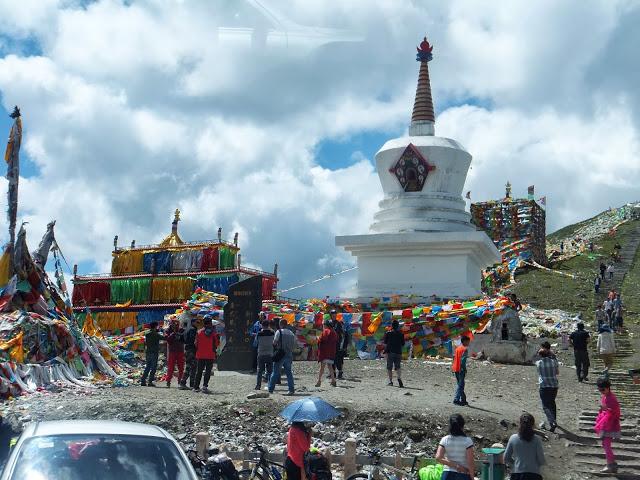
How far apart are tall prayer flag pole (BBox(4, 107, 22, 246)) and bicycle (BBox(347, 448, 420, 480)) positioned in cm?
1331

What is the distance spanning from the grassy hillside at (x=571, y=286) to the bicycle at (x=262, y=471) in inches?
1000

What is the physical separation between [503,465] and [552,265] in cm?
4679

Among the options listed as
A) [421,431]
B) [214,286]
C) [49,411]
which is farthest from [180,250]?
[421,431]

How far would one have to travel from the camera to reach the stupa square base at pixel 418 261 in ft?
96.4

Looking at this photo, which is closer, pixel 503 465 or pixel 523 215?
pixel 503 465

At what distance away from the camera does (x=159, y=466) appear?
6180 millimetres

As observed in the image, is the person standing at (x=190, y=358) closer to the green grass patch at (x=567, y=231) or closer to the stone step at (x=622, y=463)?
the stone step at (x=622, y=463)

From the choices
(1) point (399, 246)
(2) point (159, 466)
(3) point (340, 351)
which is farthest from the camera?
(1) point (399, 246)

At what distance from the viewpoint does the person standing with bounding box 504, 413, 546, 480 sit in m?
8.27

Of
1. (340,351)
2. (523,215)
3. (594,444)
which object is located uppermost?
(523,215)

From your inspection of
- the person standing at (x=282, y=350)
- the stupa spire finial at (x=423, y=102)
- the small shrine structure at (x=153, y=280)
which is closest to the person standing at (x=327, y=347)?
the person standing at (x=282, y=350)

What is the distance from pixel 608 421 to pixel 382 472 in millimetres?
3494

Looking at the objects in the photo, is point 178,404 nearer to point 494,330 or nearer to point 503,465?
point 503,465

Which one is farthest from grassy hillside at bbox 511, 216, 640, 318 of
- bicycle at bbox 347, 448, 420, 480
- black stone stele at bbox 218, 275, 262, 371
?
bicycle at bbox 347, 448, 420, 480
